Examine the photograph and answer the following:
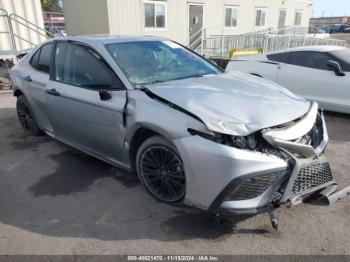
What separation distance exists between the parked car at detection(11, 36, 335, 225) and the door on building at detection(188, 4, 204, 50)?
41.0ft

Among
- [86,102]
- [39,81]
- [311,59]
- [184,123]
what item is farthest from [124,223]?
[311,59]

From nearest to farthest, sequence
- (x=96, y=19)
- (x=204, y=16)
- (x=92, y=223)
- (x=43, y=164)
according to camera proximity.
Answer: (x=92, y=223)
(x=43, y=164)
(x=96, y=19)
(x=204, y=16)

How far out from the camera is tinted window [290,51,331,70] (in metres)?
6.10

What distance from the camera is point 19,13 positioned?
10.4 m

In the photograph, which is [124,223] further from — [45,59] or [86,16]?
[86,16]

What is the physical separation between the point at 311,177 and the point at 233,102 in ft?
3.01

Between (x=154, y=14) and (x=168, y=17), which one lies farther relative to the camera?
(x=168, y=17)

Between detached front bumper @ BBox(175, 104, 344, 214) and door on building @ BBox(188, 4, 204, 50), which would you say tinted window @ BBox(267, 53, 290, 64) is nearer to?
detached front bumper @ BBox(175, 104, 344, 214)

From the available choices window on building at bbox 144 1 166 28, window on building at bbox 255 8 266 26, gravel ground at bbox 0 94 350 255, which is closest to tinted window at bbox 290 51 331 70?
gravel ground at bbox 0 94 350 255

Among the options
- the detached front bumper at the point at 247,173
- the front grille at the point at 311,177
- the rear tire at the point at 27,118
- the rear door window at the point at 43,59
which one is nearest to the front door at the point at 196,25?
the rear tire at the point at 27,118

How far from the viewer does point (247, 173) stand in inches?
96.3

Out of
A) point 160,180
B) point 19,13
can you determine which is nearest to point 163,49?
point 160,180

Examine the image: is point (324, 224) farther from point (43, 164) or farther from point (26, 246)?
point (43, 164)

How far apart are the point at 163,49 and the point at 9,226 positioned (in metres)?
2.54
